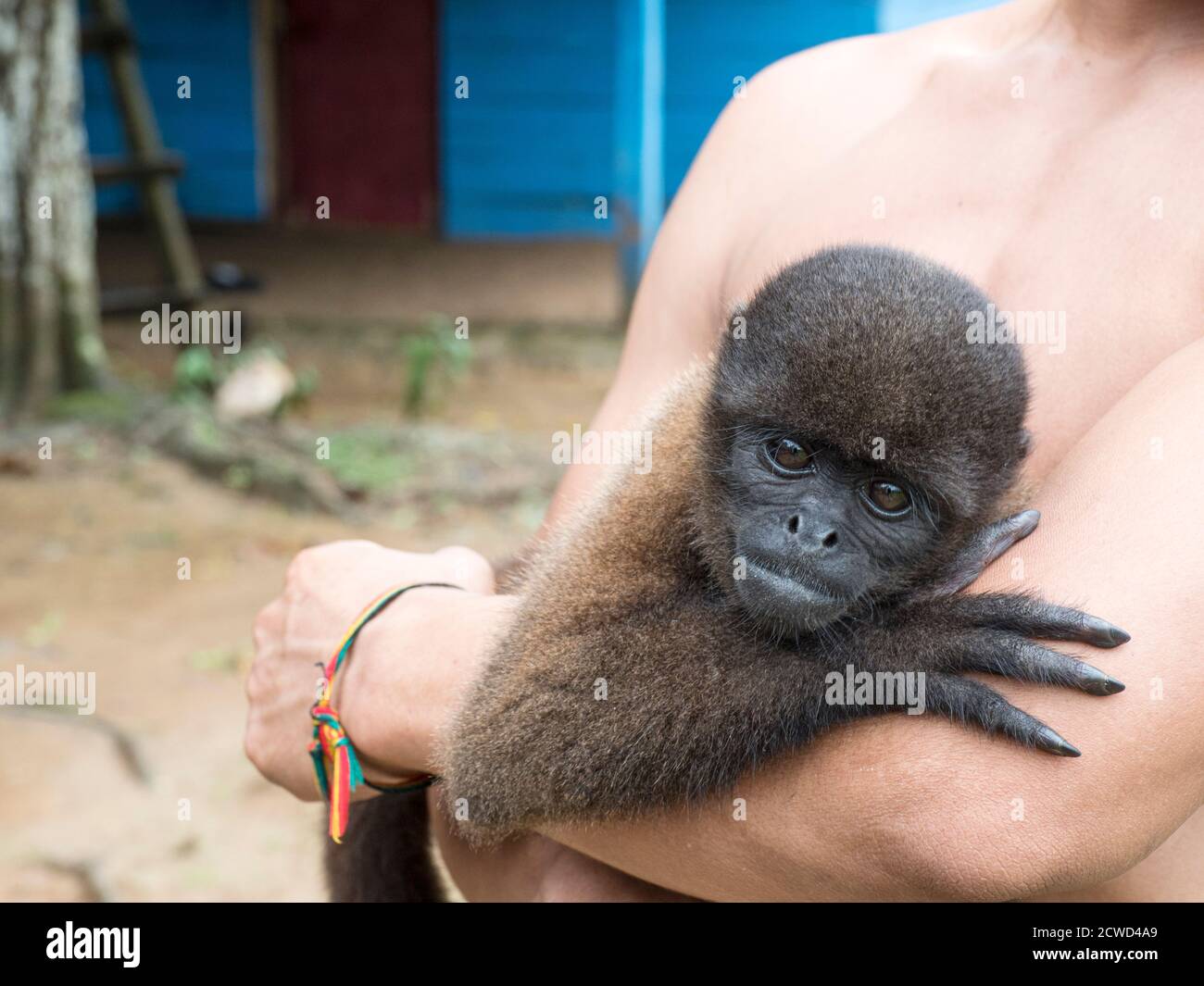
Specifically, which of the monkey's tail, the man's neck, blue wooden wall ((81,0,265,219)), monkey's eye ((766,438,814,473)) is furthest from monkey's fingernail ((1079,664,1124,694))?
blue wooden wall ((81,0,265,219))

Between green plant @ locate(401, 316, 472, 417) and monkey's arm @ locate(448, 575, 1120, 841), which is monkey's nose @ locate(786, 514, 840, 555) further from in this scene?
green plant @ locate(401, 316, 472, 417)

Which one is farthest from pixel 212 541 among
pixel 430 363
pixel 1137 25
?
pixel 1137 25

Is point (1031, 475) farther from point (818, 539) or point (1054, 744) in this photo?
point (1054, 744)

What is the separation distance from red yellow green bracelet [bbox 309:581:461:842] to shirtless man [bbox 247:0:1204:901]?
3 centimetres

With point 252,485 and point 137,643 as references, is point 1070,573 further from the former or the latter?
point 252,485

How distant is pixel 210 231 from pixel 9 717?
7.89 meters

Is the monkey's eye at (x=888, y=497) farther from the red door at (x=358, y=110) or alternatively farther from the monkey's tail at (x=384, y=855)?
the red door at (x=358, y=110)

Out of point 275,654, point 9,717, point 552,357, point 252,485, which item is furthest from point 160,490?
point 275,654

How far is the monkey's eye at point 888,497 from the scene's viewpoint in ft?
6.01

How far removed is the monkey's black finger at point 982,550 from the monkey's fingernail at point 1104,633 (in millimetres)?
225

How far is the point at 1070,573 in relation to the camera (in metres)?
1.46

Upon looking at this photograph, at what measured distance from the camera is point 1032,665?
1429 mm

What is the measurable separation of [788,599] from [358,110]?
11.0m

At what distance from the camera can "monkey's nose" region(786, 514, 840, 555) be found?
1.84 metres
